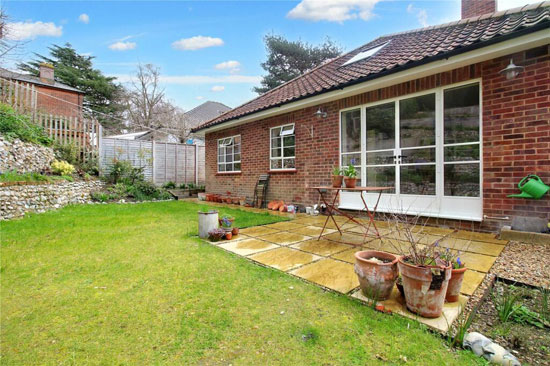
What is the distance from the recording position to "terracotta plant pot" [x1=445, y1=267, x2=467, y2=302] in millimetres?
1935

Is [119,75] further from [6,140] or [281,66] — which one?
[6,140]

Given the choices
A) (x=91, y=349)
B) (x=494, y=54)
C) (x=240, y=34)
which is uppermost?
(x=240, y=34)

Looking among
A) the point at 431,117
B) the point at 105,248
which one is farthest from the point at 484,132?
the point at 105,248

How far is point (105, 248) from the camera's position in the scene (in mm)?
3656

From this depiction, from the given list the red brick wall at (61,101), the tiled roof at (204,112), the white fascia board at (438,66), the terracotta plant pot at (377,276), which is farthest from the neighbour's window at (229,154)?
the tiled roof at (204,112)

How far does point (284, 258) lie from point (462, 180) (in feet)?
→ 11.5

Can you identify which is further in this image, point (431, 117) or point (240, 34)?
point (240, 34)

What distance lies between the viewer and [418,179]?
4914 millimetres

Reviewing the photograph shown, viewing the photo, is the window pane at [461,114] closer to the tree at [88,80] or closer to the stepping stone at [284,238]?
the stepping stone at [284,238]

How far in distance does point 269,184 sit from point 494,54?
5.73m

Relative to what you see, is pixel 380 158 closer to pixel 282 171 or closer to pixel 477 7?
pixel 282 171

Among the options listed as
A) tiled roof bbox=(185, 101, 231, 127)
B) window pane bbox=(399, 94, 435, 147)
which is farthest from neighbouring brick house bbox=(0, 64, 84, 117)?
window pane bbox=(399, 94, 435, 147)

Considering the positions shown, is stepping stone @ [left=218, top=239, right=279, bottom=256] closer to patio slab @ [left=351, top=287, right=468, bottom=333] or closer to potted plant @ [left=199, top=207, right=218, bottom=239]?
potted plant @ [left=199, top=207, right=218, bottom=239]

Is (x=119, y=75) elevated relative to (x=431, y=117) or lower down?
elevated
